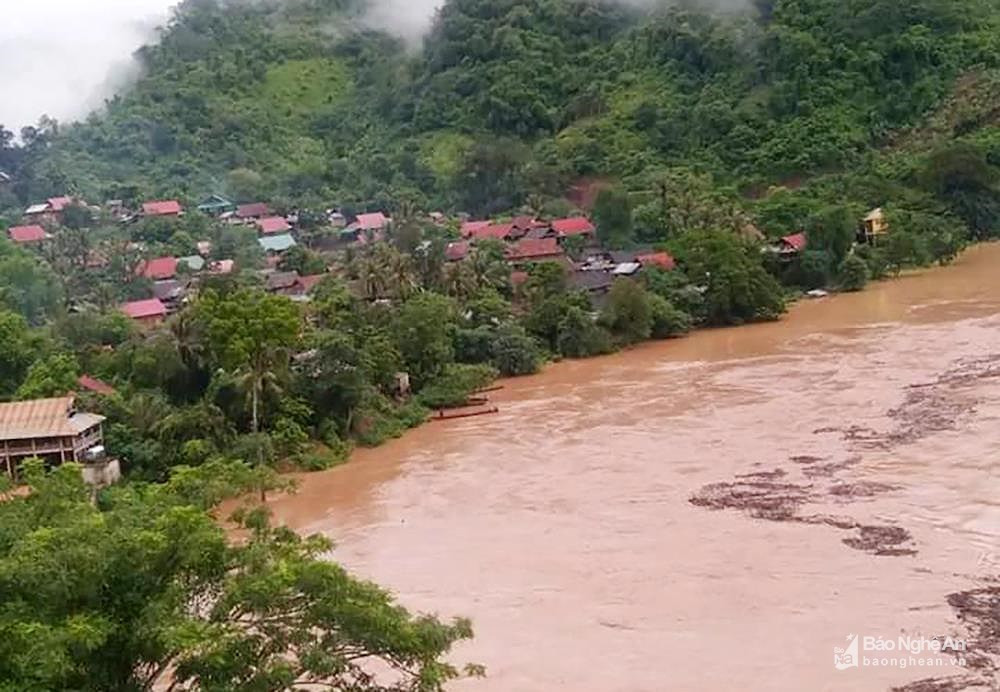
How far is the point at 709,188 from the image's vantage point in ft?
138

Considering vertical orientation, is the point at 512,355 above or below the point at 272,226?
below

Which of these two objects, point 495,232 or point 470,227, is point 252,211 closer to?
point 470,227

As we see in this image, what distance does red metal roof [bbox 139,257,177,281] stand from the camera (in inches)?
1431

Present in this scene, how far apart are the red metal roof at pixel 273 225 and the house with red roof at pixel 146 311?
12.3 meters

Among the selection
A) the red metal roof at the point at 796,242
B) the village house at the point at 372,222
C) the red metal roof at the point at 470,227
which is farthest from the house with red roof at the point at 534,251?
the village house at the point at 372,222

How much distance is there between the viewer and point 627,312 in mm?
28453

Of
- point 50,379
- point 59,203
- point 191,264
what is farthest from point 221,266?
point 50,379

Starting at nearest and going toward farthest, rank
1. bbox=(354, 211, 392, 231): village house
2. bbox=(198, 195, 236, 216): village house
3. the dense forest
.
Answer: the dense forest, bbox=(354, 211, 392, 231): village house, bbox=(198, 195, 236, 216): village house

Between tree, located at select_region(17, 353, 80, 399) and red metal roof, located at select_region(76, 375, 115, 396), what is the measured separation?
24cm

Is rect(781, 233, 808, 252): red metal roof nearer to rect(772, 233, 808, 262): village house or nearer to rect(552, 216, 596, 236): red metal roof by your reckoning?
rect(772, 233, 808, 262): village house

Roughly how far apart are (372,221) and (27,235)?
1159 cm

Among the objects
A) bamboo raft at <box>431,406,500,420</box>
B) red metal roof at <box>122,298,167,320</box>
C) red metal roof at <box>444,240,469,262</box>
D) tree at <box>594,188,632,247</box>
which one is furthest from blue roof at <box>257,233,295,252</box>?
bamboo raft at <box>431,406,500,420</box>

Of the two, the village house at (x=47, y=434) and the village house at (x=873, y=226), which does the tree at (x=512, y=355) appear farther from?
the village house at (x=873, y=226)

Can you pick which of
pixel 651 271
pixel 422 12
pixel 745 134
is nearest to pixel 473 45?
pixel 422 12
